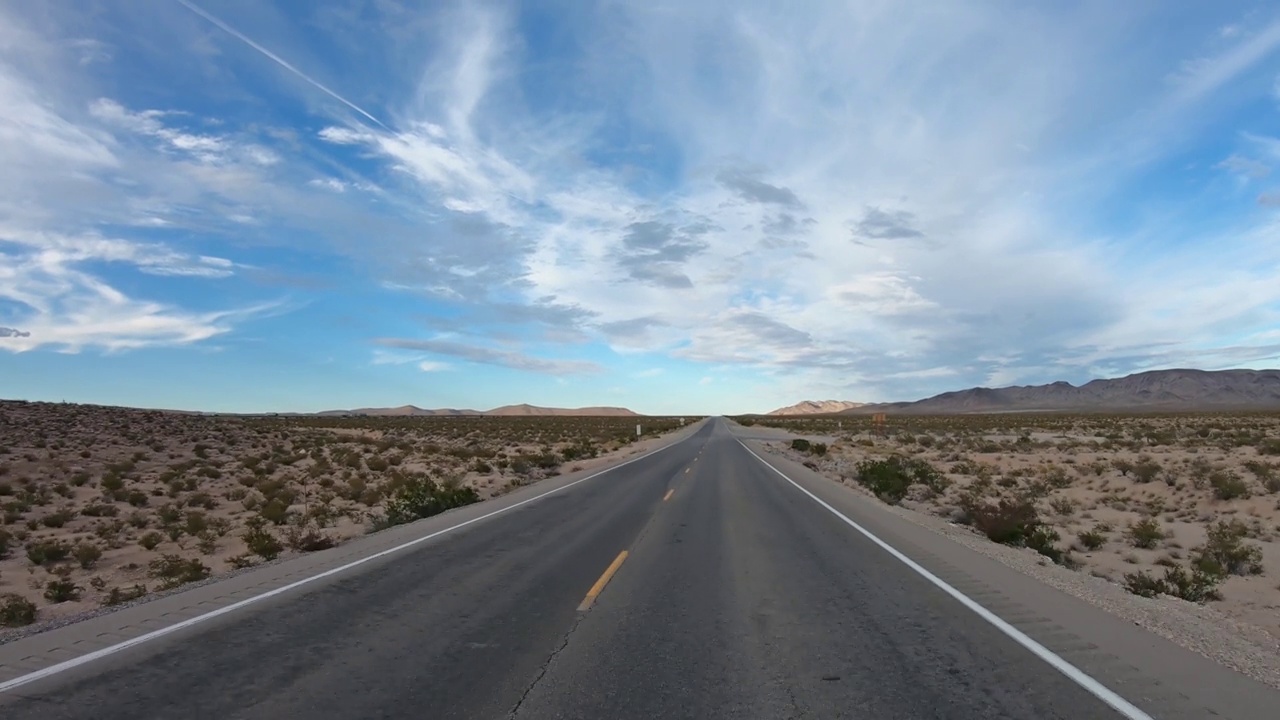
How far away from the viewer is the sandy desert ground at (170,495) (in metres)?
13.3

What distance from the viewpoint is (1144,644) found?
690 cm

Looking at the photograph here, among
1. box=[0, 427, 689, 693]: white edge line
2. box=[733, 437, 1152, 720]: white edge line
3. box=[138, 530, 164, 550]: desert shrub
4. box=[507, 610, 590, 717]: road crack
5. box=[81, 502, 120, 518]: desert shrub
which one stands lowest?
box=[138, 530, 164, 550]: desert shrub

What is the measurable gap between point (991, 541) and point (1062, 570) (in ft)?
10.2

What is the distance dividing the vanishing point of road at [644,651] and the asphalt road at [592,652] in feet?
0.08

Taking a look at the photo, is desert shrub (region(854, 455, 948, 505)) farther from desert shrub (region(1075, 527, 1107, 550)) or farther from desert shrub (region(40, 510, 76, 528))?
desert shrub (region(40, 510, 76, 528))

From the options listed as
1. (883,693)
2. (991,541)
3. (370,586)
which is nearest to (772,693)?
(883,693)

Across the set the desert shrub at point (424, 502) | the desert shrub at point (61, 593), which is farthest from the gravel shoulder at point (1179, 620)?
the desert shrub at point (61, 593)

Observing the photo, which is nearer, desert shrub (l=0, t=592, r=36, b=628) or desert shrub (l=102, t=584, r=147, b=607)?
desert shrub (l=0, t=592, r=36, b=628)

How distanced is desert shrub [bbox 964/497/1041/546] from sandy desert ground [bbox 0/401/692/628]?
12617 millimetres

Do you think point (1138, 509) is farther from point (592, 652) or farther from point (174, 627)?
point (174, 627)

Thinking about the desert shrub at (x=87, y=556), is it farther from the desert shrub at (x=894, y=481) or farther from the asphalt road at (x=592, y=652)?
the desert shrub at (x=894, y=481)

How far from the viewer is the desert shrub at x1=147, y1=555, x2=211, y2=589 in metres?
11.2

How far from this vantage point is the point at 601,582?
9.47 m

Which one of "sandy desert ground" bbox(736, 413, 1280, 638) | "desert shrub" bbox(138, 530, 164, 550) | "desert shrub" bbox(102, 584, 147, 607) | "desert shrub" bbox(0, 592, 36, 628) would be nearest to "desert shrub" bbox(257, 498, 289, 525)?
"desert shrub" bbox(138, 530, 164, 550)
